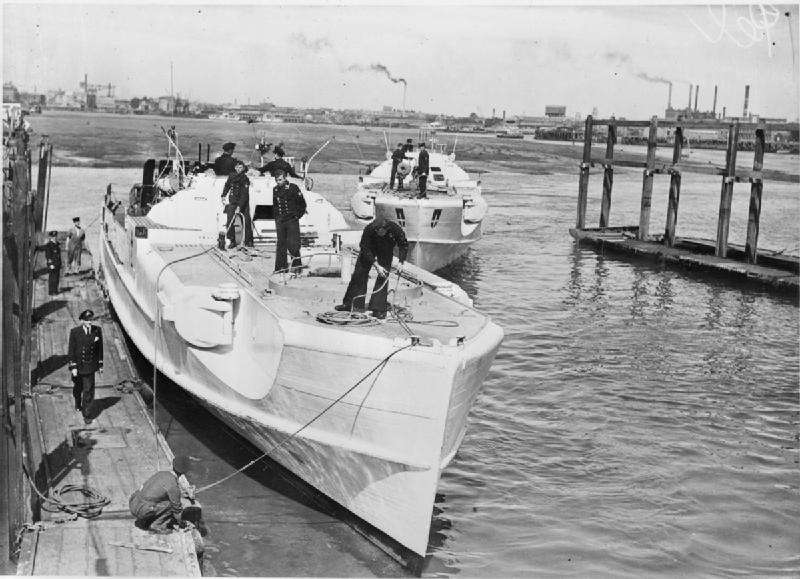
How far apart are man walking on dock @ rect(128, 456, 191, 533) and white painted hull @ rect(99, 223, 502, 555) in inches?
67.6

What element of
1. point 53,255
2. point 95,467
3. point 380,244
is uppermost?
point 380,244

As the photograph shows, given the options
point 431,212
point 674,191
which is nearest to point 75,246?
point 431,212

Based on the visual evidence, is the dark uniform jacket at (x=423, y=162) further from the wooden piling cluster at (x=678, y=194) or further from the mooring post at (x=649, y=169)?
the wooden piling cluster at (x=678, y=194)

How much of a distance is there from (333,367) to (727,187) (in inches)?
846

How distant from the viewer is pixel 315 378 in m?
10.0

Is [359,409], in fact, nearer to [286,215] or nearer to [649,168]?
[286,215]

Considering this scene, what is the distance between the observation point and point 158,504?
29.6ft

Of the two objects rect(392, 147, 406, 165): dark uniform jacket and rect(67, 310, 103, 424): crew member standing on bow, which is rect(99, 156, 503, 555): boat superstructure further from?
rect(392, 147, 406, 165): dark uniform jacket

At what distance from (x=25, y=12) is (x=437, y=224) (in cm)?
1391

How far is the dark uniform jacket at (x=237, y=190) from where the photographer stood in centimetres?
1520

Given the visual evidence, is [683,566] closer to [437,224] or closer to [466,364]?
[466,364]

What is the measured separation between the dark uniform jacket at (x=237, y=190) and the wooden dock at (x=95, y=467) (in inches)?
123

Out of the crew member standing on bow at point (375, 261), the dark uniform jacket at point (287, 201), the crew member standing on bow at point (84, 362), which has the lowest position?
the crew member standing on bow at point (84, 362)

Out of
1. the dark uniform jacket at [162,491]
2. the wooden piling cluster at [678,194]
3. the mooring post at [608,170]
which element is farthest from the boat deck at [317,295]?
the mooring post at [608,170]
